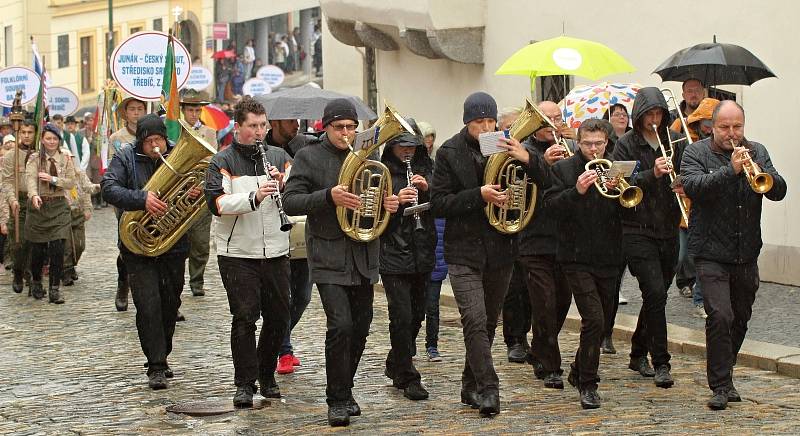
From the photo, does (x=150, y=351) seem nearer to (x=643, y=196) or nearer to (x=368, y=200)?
(x=368, y=200)

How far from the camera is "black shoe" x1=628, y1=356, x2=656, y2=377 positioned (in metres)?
11.0

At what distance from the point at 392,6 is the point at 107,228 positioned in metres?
7.42

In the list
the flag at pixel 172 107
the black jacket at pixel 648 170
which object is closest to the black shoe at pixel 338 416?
the black jacket at pixel 648 170

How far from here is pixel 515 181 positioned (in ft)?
32.1

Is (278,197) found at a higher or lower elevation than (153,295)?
higher

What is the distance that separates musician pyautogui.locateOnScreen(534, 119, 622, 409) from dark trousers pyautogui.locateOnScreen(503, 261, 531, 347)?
5.34 feet

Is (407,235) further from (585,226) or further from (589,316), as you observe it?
(589,316)

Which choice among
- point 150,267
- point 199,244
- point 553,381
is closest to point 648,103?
point 553,381

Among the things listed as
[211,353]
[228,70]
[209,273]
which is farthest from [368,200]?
[228,70]

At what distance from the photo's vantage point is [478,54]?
22500mm

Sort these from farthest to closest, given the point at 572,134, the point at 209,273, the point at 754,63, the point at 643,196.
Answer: the point at 209,273 < the point at 754,63 < the point at 572,134 < the point at 643,196

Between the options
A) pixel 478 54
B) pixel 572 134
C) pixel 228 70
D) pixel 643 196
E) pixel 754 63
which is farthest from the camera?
pixel 228 70

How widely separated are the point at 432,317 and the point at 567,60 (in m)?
3.23

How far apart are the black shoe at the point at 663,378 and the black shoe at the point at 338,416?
227 cm
